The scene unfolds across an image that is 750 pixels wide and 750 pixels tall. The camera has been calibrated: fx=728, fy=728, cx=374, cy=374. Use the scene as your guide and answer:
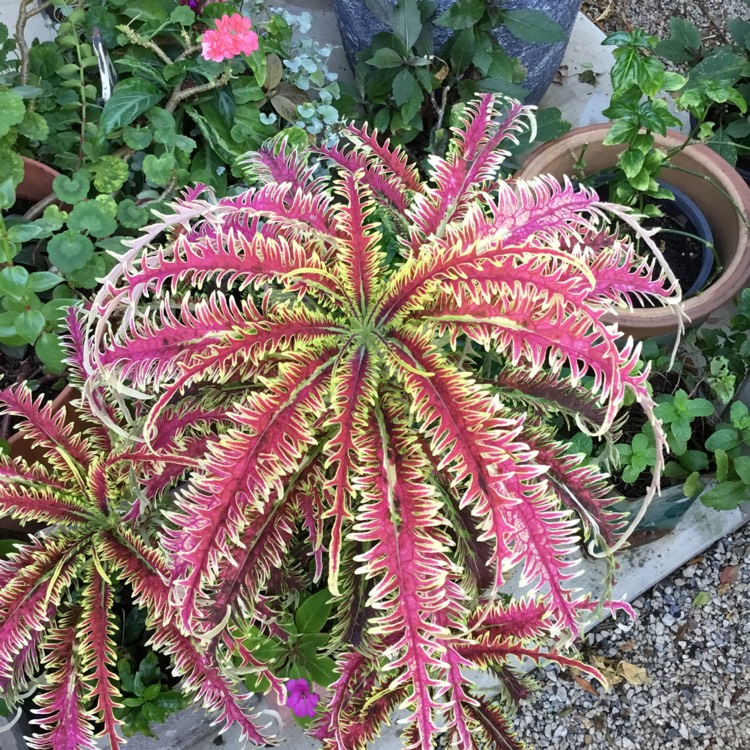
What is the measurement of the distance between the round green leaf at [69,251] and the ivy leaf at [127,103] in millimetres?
282

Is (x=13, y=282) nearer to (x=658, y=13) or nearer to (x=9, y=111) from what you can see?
(x=9, y=111)

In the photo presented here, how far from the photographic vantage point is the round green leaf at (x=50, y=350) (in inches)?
44.3

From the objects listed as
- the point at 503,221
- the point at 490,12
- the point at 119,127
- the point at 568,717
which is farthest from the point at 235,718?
the point at 490,12

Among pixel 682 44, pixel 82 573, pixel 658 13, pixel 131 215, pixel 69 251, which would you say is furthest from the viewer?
pixel 658 13

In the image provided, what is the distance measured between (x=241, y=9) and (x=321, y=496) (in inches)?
48.1

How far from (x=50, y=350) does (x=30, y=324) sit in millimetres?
59

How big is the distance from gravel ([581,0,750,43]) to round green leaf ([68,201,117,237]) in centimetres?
Result: 176

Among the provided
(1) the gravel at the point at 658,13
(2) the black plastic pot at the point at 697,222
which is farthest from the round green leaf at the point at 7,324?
(1) the gravel at the point at 658,13

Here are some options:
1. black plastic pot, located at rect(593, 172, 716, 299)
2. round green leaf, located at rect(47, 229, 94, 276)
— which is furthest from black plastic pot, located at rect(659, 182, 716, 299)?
round green leaf, located at rect(47, 229, 94, 276)

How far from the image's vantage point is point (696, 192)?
1556mm

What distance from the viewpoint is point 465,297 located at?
0.83 meters

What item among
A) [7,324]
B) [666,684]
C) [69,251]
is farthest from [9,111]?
[666,684]

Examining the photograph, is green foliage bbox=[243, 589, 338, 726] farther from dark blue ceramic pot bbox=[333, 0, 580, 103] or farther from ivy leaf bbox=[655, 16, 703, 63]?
ivy leaf bbox=[655, 16, 703, 63]

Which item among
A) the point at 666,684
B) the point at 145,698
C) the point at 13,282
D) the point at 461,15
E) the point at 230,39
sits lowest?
the point at 666,684
